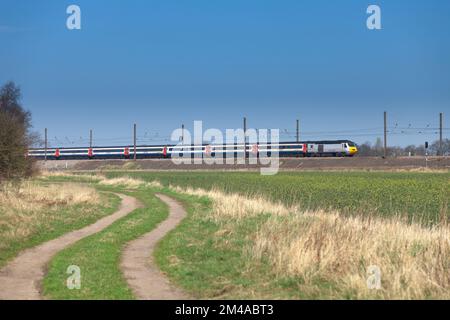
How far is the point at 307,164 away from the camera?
3339 inches

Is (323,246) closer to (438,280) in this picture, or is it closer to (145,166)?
Answer: (438,280)

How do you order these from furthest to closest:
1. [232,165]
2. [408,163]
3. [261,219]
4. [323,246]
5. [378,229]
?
[232,165]
[408,163]
[261,219]
[378,229]
[323,246]

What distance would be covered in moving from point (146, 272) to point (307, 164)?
74458 mm

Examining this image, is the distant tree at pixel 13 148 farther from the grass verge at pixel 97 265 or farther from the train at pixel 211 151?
the train at pixel 211 151

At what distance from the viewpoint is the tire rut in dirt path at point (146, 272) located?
9758 millimetres

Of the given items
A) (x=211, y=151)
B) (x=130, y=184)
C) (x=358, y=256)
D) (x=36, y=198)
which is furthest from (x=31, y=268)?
(x=211, y=151)

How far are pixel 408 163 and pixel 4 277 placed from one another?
7318 cm

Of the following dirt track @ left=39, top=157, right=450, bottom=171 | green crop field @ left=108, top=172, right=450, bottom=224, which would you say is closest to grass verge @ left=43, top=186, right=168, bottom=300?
green crop field @ left=108, top=172, right=450, bottom=224

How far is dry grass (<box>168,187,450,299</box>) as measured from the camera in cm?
955

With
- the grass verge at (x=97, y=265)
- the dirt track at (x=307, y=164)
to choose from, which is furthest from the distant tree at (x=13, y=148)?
the dirt track at (x=307, y=164)

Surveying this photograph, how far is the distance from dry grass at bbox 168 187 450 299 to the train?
74747 millimetres

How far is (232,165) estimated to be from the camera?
3649 inches
